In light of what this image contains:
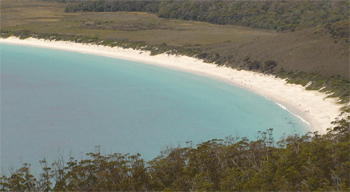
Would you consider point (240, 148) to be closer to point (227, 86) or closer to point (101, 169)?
point (101, 169)

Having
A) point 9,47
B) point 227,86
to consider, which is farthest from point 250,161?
point 9,47

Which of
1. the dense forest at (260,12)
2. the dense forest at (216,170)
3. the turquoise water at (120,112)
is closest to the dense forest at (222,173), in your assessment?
the dense forest at (216,170)

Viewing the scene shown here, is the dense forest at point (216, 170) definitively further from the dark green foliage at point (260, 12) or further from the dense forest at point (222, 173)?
the dark green foliage at point (260, 12)

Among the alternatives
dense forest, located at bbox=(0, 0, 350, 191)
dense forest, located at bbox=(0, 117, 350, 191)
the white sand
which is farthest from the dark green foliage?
dense forest, located at bbox=(0, 117, 350, 191)

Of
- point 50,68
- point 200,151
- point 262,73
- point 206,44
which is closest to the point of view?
point 200,151

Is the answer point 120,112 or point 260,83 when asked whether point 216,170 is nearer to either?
point 120,112

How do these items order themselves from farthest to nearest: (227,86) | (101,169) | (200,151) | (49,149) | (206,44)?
1. (206,44)
2. (227,86)
3. (49,149)
4. (200,151)
5. (101,169)
